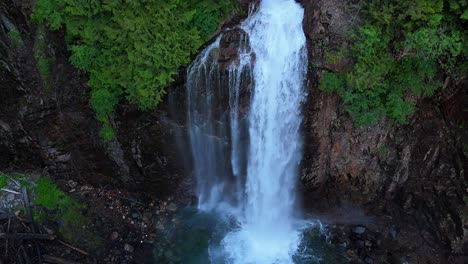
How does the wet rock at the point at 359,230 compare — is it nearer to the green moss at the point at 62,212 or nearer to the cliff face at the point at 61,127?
the cliff face at the point at 61,127

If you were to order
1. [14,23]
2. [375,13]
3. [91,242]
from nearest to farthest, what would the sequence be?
[375,13] → [14,23] → [91,242]

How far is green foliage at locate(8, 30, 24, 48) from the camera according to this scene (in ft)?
31.7

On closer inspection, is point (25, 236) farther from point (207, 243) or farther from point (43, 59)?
point (207, 243)

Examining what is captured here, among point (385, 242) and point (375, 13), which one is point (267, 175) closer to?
point (385, 242)

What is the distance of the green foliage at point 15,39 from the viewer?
9.65 meters

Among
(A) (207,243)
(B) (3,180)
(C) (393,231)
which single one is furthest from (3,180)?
(C) (393,231)

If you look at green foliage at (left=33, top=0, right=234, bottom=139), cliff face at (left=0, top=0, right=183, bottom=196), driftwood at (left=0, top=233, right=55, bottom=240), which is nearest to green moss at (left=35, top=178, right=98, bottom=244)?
driftwood at (left=0, top=233, right=55, bottom=240)

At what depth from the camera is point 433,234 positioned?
10.9 meters

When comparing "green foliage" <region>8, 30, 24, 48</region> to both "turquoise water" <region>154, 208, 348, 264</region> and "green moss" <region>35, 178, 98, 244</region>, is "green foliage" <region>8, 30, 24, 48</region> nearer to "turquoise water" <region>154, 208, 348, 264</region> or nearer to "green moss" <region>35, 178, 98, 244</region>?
"green moss" <region>35, 178, 98, 244</region>

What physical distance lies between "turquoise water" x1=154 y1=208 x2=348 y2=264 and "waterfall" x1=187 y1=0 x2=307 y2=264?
26cm

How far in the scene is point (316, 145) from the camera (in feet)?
35.1

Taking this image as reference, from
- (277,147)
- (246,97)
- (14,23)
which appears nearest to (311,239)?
(277,147)

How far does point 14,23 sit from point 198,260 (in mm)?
7936

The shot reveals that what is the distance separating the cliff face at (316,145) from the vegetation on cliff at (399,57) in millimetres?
407
